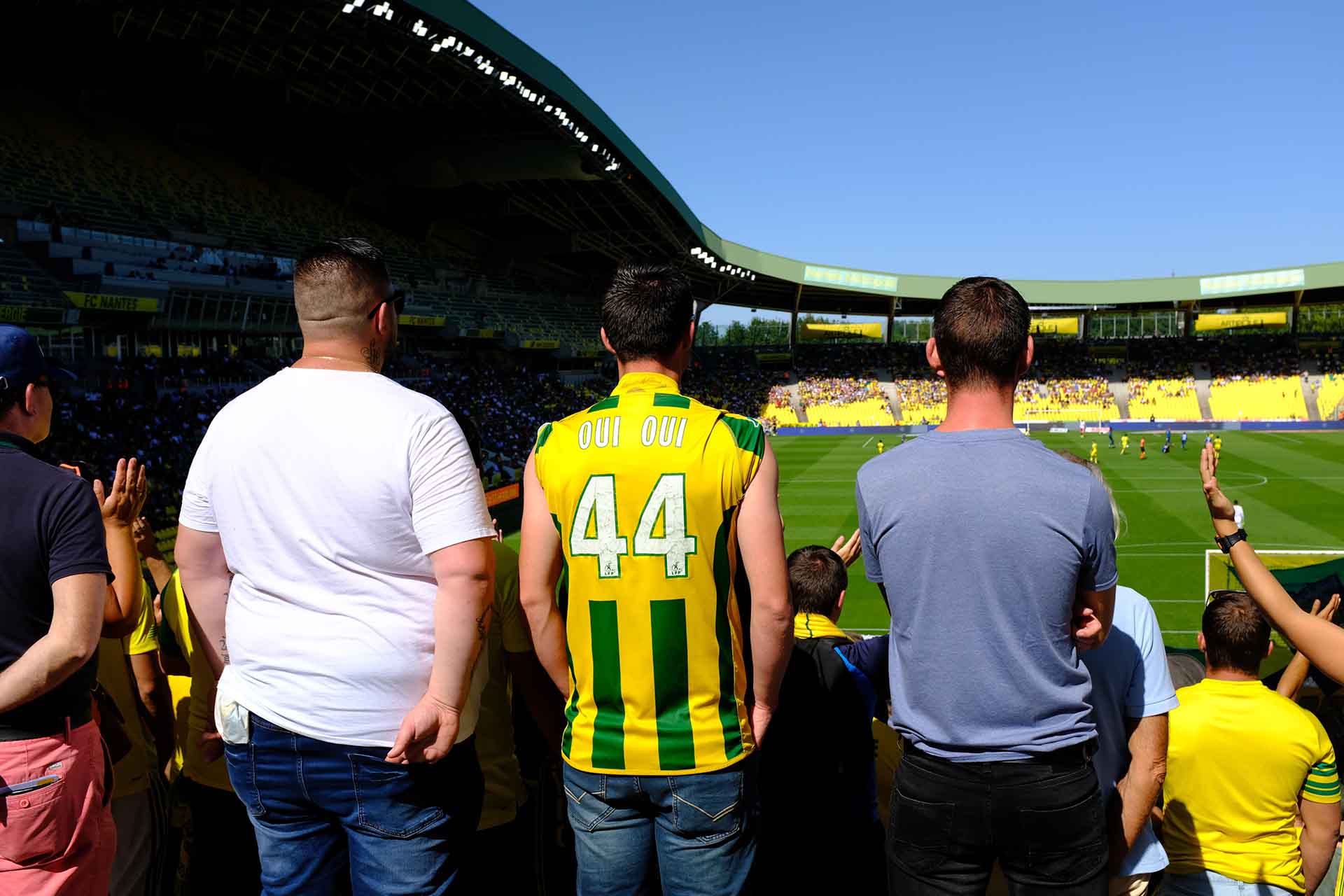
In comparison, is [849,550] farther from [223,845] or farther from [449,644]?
[223,845]

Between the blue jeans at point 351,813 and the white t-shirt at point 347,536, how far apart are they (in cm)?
8

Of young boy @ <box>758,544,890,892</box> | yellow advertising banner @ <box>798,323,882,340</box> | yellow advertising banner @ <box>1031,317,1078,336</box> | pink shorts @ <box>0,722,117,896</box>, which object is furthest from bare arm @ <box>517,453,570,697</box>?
yellow advertising banner @ <box>798,323,882,340</box>

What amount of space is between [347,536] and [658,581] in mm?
831

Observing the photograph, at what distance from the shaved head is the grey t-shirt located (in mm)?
1587

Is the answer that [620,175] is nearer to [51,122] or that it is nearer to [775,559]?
[51,122]

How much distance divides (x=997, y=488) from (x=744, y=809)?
1.12 meters

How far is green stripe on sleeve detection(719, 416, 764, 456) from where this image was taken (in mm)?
2439

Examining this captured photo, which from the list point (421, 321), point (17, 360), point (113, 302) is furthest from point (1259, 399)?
point (17, 360)

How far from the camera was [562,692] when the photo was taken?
2.74m

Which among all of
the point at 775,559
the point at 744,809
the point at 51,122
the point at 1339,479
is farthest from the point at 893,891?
the point at 51,122

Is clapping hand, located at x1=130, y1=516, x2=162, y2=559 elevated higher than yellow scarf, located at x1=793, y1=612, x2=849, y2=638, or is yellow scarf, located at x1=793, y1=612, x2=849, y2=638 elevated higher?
clapping hand, located at x1=130, y1=516, x2=162, y2=559

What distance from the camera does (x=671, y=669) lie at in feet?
7.95

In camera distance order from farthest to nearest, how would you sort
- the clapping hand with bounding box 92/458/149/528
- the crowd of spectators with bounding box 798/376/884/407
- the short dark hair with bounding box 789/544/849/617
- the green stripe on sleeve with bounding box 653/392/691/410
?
the crowd of spectators with bounding box 798/376/884/407 < the short dark hair with bounding box 789/544/849/617 < the clapping hand with bounding box 92/458/149/528 < the green stripe on sleeve with bounding box 653/392/691/410

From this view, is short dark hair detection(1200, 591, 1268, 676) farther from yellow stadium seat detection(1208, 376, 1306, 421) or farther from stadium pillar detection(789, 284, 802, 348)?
stadium pillar detection(789, 284, 802, 348)
